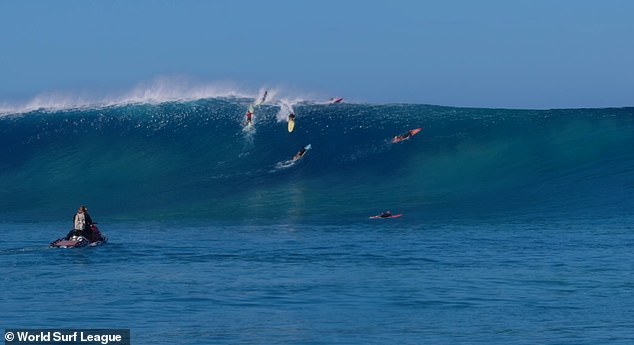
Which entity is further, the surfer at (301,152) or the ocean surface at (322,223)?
the surfer at (301,152)

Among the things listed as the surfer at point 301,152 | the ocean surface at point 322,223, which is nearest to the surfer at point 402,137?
the ocean surface at point 322,223

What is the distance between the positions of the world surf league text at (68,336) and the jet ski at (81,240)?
11.1 meters

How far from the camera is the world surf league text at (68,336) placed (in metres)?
16.0

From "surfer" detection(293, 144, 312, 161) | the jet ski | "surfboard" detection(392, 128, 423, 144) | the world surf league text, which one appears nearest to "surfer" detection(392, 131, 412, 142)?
"surfboard" detection(392, 128, 423, 144)

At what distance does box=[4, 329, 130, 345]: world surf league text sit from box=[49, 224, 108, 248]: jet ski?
1109 cm

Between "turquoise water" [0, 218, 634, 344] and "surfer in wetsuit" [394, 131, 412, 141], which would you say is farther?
"surfer in wetsuit" [394, 131, 412, 141]

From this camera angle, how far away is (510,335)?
16938 mm

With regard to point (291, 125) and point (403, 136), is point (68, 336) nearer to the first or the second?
point (403, 136)

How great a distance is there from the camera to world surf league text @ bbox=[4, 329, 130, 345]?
52.6 ft

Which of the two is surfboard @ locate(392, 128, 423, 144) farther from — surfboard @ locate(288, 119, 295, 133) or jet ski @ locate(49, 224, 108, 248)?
jet ski @ locate(49, 224, 108, 248)

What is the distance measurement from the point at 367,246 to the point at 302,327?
33.1 ft

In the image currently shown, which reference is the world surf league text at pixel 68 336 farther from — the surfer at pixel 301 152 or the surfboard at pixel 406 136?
the surfboard at pixel 406 136

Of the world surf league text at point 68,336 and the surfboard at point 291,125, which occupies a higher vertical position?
the surfboard at point 291,125

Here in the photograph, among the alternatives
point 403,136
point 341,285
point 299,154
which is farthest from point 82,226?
point 403,136
